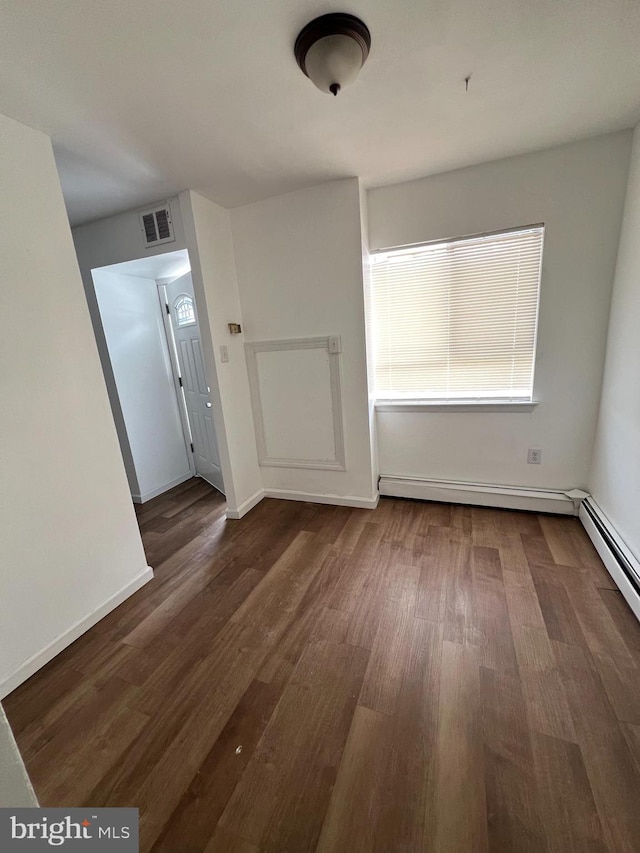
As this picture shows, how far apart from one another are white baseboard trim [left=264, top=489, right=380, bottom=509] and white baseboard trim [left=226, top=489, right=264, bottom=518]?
0.11 meters

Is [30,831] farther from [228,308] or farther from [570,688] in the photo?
[228,308]

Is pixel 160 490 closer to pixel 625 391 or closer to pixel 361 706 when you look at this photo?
pixel 361 706

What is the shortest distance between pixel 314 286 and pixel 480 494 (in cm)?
202

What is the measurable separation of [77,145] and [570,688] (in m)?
3.25

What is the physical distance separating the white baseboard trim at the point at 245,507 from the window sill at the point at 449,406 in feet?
4.34

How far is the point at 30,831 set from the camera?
58 cm

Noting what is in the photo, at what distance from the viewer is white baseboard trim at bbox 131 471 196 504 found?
10.6 ft

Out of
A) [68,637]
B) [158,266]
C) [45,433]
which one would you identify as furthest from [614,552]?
[158,266]

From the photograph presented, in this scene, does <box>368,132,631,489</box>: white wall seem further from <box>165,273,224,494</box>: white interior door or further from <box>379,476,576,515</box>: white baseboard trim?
<box>165,273,224,494</box>: white interior door

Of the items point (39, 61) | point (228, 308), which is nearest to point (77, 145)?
point (39, 61)

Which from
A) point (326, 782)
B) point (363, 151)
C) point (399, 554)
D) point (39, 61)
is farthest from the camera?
point (399, 554)

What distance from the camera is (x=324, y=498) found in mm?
2844
